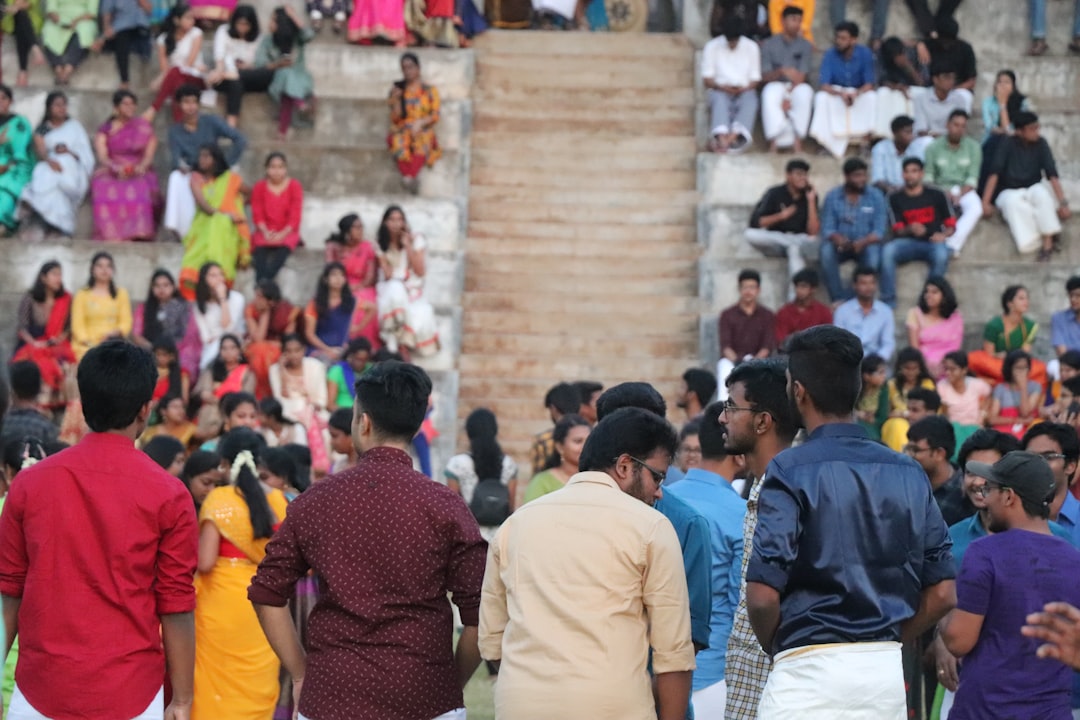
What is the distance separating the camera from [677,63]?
1953cm

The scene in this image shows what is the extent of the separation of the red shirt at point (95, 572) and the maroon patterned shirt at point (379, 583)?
346mm

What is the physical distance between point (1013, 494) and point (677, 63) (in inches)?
552

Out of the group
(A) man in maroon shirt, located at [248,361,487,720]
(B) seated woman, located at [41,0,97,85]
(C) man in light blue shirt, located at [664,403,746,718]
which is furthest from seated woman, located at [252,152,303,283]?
(A) man in maroon shirt, located at [248,361,487,720]

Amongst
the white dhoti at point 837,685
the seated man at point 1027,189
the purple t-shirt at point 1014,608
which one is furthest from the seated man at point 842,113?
the white dhoti at point 837,685

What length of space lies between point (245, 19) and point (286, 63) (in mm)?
683

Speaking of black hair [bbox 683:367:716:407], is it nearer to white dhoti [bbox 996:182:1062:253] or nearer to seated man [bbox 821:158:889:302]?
seated man [bbox 821:158:889:302]

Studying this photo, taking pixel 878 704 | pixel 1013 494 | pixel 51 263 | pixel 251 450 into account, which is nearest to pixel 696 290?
pixel 51 263

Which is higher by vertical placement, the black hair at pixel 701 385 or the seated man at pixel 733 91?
the seated man at pixel 733 91

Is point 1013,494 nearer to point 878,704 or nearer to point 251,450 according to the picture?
point 878,704

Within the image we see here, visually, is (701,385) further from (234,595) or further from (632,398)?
(632,398)

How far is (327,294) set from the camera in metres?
15.3

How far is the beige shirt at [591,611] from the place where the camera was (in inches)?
201

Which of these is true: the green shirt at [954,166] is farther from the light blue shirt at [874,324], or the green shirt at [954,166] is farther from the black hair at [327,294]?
the black hair at [327,294]

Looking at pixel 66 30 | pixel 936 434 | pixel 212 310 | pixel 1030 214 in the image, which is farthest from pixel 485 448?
pixel 66 30
